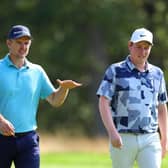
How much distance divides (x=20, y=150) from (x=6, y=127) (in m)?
0.41

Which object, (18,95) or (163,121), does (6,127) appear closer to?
(18,95)

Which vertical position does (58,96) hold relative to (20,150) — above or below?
above

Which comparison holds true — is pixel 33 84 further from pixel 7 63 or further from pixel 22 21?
pixel 22 21

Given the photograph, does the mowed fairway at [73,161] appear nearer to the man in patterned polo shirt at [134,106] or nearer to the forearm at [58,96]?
the forearm at [58,96]

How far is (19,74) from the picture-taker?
8.24 metres

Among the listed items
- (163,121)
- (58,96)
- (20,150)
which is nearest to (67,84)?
(58,96)

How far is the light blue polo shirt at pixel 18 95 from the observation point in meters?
8.16

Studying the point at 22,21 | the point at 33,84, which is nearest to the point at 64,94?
the point at 33,84

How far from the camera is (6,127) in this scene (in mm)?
7875

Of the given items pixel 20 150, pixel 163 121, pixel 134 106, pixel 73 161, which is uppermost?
pixel 134 106

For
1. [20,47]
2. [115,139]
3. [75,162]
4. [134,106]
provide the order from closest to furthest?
[115,139]
[20,47]
[134,106]
[75,162]

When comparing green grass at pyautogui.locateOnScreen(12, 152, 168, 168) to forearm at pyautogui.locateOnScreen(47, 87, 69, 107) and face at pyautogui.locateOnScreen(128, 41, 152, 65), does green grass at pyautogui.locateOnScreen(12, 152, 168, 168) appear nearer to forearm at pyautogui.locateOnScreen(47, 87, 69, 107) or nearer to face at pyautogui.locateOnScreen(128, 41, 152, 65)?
forearm at pyautogui.locateOnScreen(47, 87, 69, 107)

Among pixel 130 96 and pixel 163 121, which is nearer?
pixel 130 96

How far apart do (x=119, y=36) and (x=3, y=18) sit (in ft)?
14.7
